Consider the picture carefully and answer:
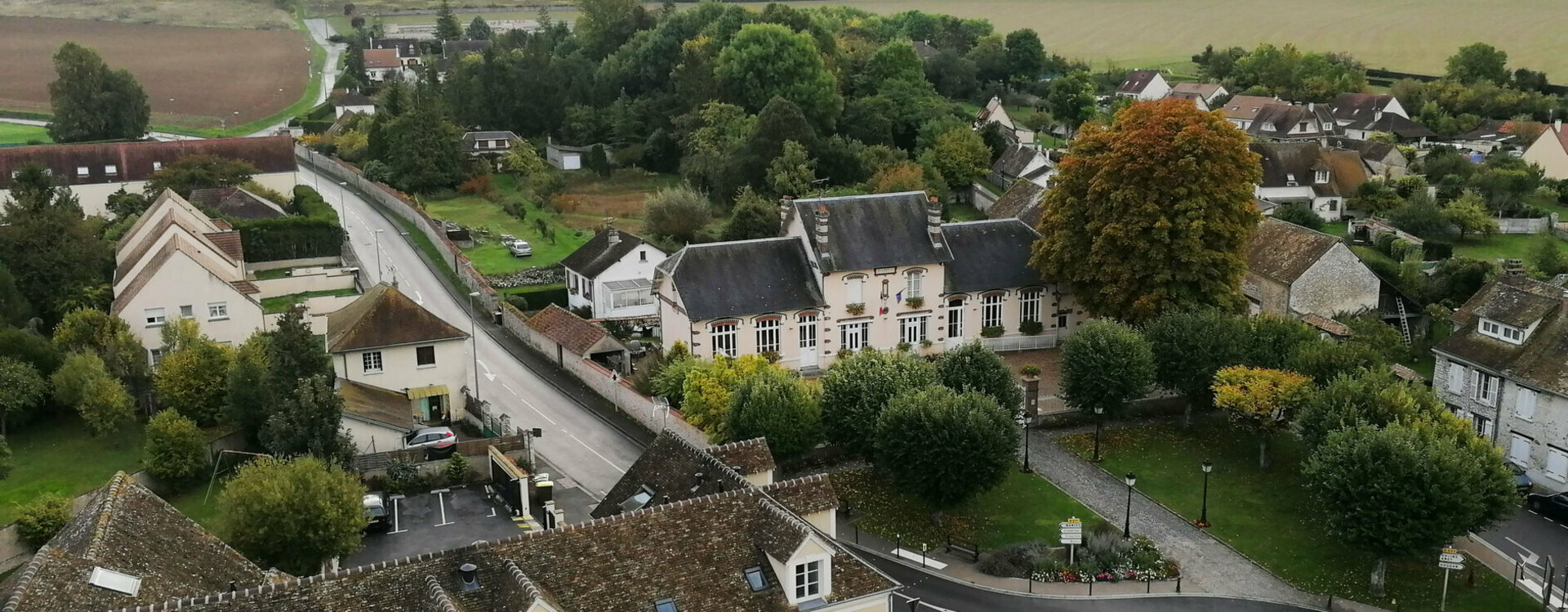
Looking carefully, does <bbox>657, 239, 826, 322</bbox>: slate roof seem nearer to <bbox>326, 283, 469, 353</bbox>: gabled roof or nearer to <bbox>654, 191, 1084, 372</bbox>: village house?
<bbox>654, 191, 1084, 372</bbox>: village house

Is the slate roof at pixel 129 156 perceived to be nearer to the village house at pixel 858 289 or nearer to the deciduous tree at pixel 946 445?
the village house at pixel 858 289

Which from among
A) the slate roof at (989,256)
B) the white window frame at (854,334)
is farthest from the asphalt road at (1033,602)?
the slate roof at (989,256)

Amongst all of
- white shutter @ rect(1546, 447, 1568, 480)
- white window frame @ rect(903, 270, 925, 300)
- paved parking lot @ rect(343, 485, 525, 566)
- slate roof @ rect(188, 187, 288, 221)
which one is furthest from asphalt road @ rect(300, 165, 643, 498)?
white shutter @ rect(1546, 447, 1568, 480)

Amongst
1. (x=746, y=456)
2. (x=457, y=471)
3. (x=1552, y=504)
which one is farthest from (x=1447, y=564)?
(x=457, y=471)

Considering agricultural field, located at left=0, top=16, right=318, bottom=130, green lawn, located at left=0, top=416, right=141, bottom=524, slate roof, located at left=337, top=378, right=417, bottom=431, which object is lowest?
green lawn, located at left=0, top=416, right=141, bottom=524

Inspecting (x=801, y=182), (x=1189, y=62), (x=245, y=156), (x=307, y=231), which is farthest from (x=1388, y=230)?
(x=1189, y=62)

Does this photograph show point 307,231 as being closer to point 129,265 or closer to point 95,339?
point 129,265
